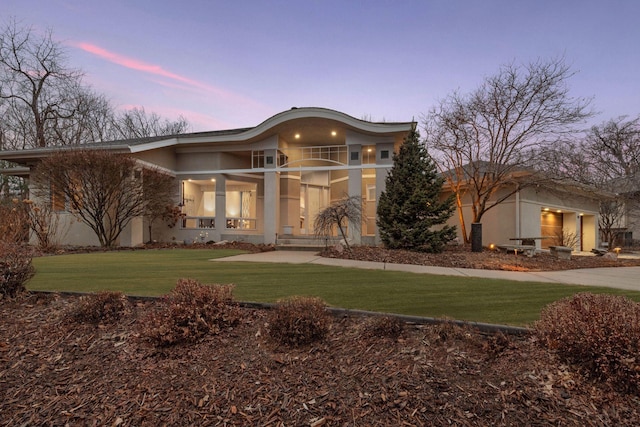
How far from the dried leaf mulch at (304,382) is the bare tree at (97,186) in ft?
32.5

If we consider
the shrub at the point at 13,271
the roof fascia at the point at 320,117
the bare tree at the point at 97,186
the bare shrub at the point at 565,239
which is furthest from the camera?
the bare shrub at the point at 565,239

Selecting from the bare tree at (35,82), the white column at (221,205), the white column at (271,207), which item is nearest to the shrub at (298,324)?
the white column at (271,207)

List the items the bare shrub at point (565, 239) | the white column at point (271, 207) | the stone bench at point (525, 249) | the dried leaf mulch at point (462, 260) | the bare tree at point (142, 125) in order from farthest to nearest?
the bare tree at point (142, 125)
the bare shrub at point (565, 239)
the white column at point (271, 207)
the stone bench at point (525, 249)
the dried leaf mulch at point (462, 260)

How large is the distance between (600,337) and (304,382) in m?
2.51

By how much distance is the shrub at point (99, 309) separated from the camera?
4.00 metres

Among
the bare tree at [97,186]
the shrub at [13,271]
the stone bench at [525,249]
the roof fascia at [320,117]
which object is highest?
the roof fascia at [320,117]

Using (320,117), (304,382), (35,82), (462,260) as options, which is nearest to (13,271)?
(304,382)

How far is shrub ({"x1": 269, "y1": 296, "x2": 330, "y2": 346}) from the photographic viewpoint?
11.0 feet

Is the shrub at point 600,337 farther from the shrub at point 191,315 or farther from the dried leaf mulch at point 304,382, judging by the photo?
the shrub at point 191,315

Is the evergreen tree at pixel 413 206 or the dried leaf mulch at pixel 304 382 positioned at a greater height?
the evergreen tree at pixel 413 206

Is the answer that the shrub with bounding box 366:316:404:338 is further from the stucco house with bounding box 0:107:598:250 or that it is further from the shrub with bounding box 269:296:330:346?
the stucco house with bounding box 0:107:598:250

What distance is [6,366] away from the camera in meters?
3.36

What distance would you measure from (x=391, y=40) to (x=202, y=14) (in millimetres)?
7757

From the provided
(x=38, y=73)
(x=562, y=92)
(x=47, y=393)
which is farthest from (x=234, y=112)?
(x=47, y=393)
